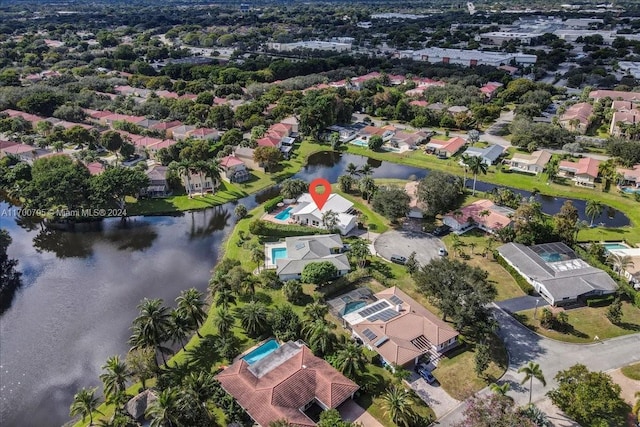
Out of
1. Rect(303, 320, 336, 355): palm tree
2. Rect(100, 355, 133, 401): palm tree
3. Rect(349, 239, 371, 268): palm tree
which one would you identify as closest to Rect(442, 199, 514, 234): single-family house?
Rect(349, 239, 371, 268): palm tree

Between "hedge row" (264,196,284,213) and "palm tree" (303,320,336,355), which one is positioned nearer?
"palm tree" (303,320,336,355)

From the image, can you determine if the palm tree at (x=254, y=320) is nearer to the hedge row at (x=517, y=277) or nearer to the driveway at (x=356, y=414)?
the driveway at (x=356, y=414)

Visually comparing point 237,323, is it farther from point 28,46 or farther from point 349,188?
point 28,46

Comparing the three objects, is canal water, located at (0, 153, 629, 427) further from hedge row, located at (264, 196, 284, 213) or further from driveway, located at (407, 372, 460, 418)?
driveway, located at (407, 372, 460, 418)

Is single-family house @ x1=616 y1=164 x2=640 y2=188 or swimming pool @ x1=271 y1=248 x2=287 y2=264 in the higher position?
single-family house @ x1=616 y1=164 x2=640 y2=188

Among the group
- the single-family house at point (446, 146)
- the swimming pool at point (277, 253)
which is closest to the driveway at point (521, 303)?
the swimming pool at point (277, 253)

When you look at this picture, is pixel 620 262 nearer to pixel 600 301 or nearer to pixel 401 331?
pixel 600 301
